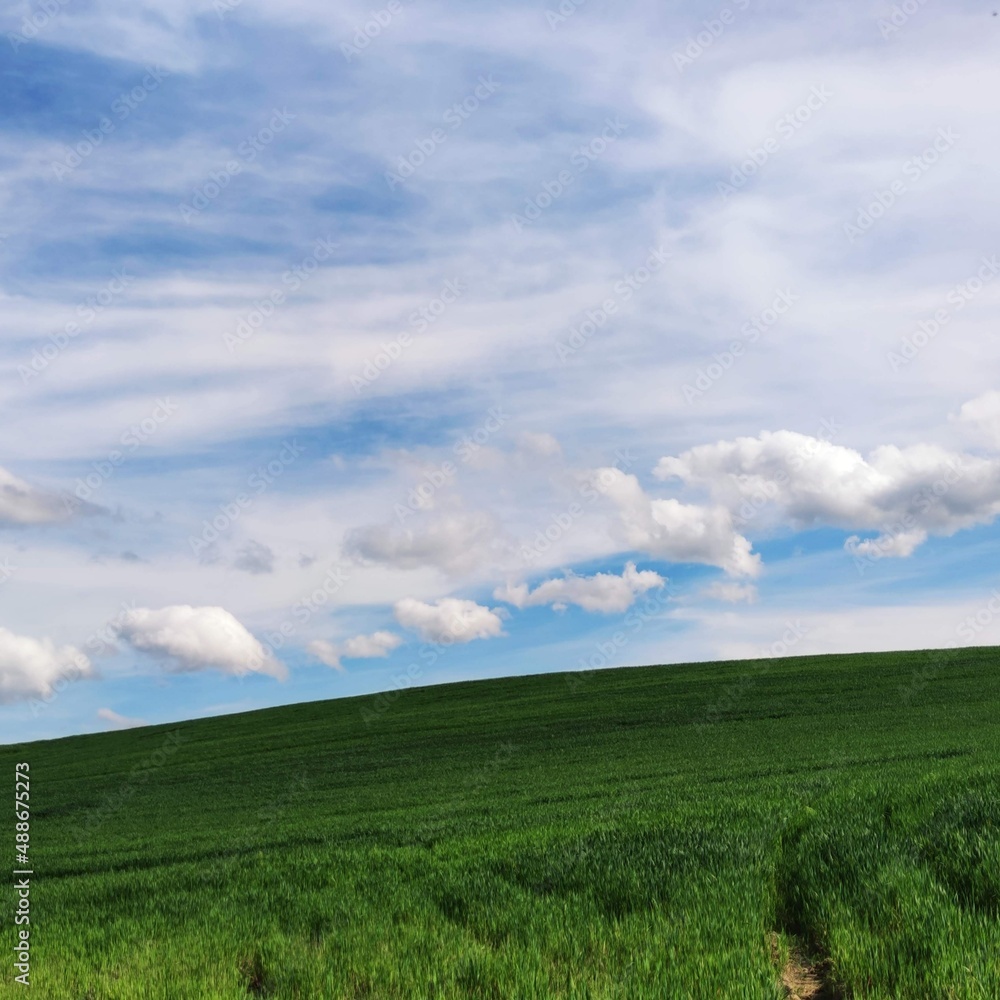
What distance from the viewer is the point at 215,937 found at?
28.1 feet

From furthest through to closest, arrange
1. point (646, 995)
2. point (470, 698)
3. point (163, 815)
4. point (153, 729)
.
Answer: point (153, 729)
point (470, 698)
point (163, 815)
point (646, 995)

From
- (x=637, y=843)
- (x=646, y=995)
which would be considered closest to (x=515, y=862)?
(x=637, y=843)

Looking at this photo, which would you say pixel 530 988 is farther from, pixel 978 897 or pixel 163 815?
pixel 163 815

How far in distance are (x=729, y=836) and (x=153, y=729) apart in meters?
80.7

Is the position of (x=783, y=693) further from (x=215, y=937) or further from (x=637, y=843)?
(x=215, y=937)

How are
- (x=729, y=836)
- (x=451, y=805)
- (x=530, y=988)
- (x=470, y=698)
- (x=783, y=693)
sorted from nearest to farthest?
(x=530, y=988), (x=729, y=836), (x=451, y=805), (x=783, y=693), (x=470, y=698)

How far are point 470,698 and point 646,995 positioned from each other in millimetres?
65316

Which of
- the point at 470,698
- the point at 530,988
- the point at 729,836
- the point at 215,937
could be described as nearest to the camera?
the point at 530,988

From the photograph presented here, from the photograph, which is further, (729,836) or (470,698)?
(470,698)

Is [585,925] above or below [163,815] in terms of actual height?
above

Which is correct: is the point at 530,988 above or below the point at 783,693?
above

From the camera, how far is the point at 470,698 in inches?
→ 2744

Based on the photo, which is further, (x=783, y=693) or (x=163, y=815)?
(x=783, y=693)

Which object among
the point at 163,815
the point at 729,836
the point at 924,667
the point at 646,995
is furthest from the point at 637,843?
the point at 924,667
